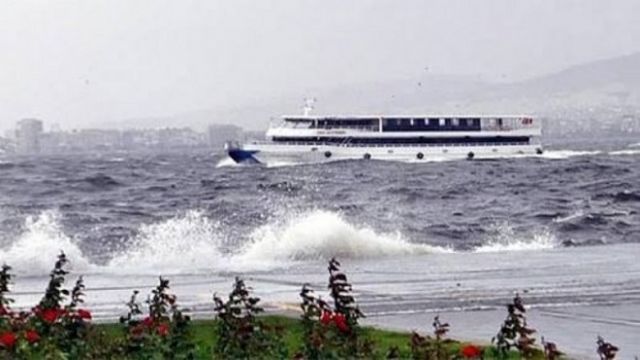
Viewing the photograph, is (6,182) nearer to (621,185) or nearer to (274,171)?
(274,171)

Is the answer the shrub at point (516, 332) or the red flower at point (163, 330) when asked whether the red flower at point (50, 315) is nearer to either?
the red flower at point (163, 330)

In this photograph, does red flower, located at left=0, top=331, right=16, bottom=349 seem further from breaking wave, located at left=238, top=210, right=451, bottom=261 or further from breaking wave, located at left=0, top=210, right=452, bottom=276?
breaking wave, located at left=238, top=210, right=451, bottom=261

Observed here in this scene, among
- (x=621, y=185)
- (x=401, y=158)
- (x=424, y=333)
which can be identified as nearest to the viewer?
(x=424, y=333)

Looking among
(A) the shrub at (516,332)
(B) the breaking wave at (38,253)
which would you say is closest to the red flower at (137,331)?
(A) the shrub at (516,332)

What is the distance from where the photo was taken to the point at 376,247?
31.8m

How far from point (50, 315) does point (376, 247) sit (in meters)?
20.4

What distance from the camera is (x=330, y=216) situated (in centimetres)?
3341

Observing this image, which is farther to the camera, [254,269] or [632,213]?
Result: [632,213]

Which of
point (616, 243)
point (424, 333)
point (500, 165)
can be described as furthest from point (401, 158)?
point (424, 333)

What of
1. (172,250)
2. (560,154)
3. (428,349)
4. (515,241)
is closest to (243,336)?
(428,349)

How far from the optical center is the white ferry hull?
11331 cm

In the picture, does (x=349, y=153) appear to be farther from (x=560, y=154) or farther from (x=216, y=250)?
(x=216, y=250)

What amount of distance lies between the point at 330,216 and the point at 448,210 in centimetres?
1903

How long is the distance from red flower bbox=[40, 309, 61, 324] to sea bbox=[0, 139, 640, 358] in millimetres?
4786
